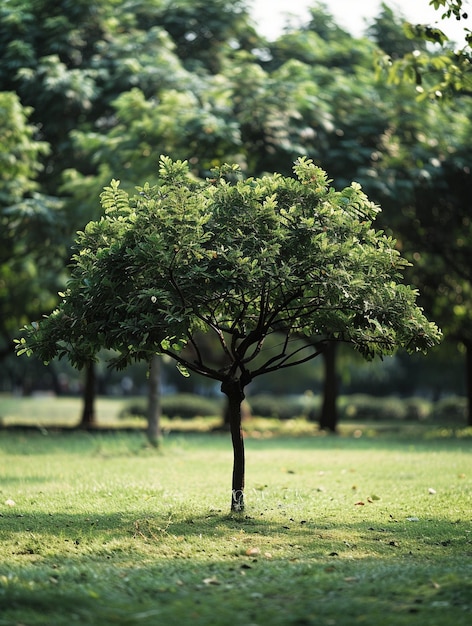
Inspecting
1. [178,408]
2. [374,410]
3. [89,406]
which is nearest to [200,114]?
[89,406]

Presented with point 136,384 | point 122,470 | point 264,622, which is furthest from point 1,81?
point 136,384

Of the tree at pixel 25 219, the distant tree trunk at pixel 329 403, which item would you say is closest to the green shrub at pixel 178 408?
the distant tree trunk at pixel 329 403

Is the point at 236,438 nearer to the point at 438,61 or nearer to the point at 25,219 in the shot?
A: the point at 438,61

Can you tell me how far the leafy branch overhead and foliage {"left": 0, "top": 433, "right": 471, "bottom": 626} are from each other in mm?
1756

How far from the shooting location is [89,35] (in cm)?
1881

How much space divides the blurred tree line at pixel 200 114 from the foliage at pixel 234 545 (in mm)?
5902

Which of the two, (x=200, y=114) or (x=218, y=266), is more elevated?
(x=200, y=114)

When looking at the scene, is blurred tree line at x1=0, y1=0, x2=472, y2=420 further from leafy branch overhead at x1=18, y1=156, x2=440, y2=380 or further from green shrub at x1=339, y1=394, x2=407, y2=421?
green shrub at x1=339, y1=394, x2=407, y2=421

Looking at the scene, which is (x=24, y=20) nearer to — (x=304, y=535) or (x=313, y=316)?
(x=313, y=316)

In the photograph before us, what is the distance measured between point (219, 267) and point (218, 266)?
0.08 feet

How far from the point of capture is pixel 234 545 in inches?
288

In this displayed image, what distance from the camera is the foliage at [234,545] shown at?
5320 mm

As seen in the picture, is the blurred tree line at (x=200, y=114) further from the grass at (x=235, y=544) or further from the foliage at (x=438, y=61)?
the grass at (x=235, y=544)

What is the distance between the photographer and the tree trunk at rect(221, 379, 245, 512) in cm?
878
